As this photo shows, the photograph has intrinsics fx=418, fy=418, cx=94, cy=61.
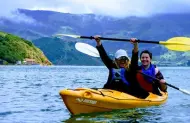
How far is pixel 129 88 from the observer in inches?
585

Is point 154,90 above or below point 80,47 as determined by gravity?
below

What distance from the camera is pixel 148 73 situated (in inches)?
643

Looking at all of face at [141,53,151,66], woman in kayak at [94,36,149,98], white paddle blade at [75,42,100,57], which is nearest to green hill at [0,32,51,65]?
white paddle blade at [75,42,100,57]

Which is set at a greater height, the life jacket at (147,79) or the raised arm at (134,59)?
the raised arm at (134,59)

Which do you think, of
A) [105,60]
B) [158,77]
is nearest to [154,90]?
[158,77]

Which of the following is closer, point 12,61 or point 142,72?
point 142,72

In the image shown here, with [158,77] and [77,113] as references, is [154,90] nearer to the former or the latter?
[158,77]

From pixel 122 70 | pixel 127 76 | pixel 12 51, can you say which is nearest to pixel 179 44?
pixel 127 76

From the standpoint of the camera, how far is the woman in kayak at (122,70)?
552 inches

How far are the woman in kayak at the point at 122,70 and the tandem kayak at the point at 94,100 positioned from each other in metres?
0.32

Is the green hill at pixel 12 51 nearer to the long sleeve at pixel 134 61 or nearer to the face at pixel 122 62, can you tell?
the face at pixel 122 62

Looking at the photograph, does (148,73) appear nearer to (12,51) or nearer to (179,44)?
(179,44)

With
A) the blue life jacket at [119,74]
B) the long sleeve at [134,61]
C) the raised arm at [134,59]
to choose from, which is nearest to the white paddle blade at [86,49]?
the blue life jacket at [119,74]

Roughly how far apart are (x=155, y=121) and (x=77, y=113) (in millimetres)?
2566
